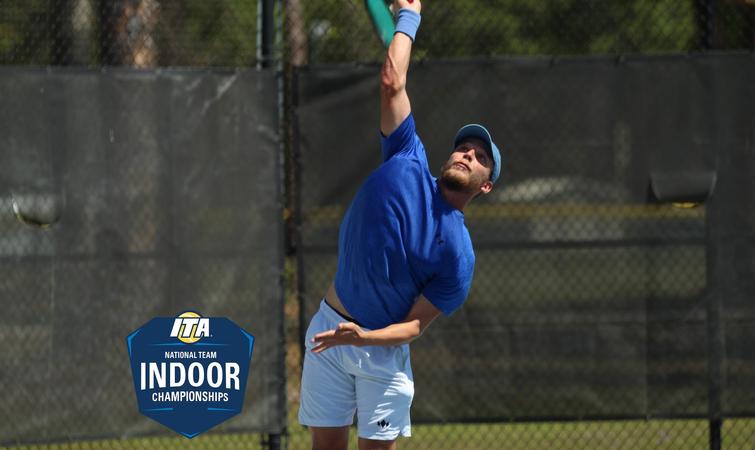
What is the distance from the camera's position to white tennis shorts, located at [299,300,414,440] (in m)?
4.32

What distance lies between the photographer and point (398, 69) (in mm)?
4105

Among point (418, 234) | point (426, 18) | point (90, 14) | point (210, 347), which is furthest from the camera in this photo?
point (426, 18)

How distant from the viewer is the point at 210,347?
5.67 metres

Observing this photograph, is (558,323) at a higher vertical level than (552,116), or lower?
lower

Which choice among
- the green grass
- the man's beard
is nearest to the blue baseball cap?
the man's beard

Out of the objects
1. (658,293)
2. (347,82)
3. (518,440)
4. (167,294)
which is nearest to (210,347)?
(167,294)

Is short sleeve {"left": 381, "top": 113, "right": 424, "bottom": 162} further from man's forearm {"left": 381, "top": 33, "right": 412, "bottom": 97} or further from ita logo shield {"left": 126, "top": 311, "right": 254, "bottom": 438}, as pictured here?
ita logo shield {"left": 126, "top": 311, "right": 254, "bottom": 438}

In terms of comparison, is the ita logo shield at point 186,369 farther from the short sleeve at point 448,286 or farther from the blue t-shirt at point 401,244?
the short sleeve at point 448,286

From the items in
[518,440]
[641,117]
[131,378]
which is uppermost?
[641,117]

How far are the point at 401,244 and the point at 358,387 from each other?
632mm

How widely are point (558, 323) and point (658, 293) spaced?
56cm

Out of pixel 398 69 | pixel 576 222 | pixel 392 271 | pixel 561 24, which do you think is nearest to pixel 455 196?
pixel 392 271

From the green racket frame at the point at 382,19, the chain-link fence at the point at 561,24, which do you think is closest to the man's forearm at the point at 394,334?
the green racket frame at the point at 382,19

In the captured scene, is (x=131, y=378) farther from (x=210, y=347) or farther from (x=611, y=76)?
(x=611, y=76)
